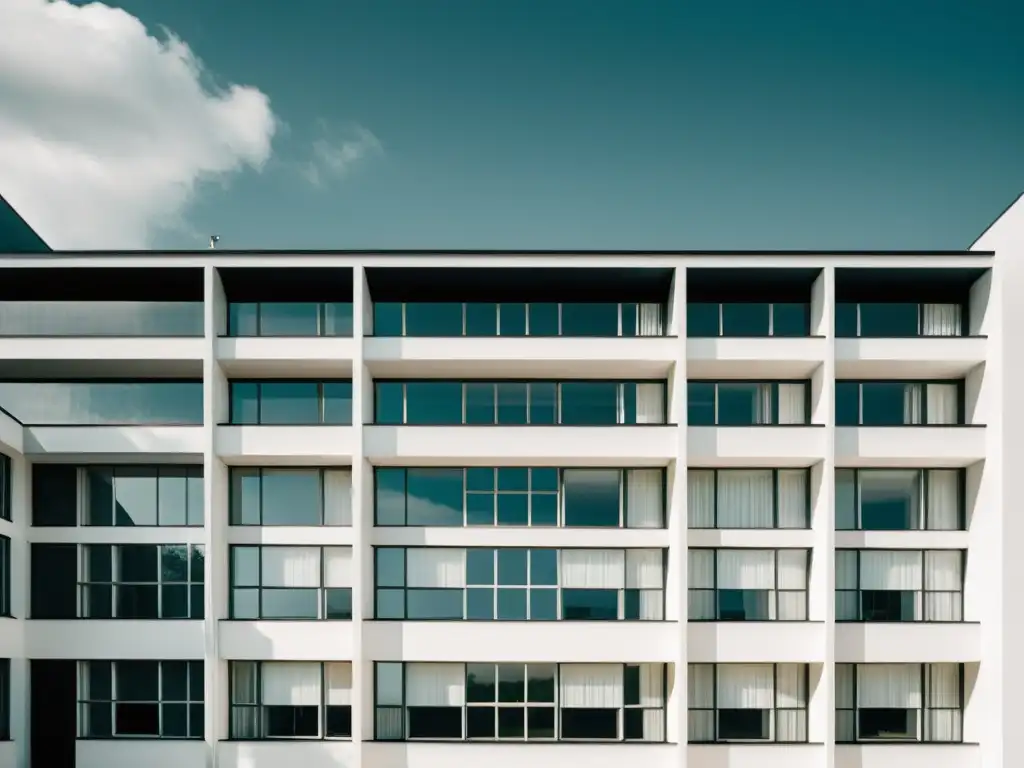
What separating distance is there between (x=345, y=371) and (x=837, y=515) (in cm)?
1344

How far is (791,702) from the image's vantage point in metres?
21.0

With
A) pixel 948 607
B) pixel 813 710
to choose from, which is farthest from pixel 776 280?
pixel 813 710

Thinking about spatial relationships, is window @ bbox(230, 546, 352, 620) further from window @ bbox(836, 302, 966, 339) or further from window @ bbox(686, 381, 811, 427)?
window @ bbox(836, 302, 966, 339)

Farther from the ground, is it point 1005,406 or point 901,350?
point 901,350

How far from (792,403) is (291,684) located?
1500cm

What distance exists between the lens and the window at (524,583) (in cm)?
2139

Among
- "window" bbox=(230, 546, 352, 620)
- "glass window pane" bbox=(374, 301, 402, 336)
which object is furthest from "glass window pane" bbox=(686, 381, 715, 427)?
"window" bbox=(230, 546, 352, 620)

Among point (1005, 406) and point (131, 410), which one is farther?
point (131, 410)

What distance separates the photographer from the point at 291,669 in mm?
21047

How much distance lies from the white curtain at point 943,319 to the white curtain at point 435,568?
13.9 m

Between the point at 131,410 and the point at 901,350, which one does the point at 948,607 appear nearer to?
the point at 901,350

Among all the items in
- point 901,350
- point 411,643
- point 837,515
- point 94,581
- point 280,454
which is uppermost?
point 901,350

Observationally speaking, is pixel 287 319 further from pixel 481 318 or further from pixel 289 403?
pixel 481 318

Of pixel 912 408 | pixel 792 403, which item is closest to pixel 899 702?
pixel 912 408
